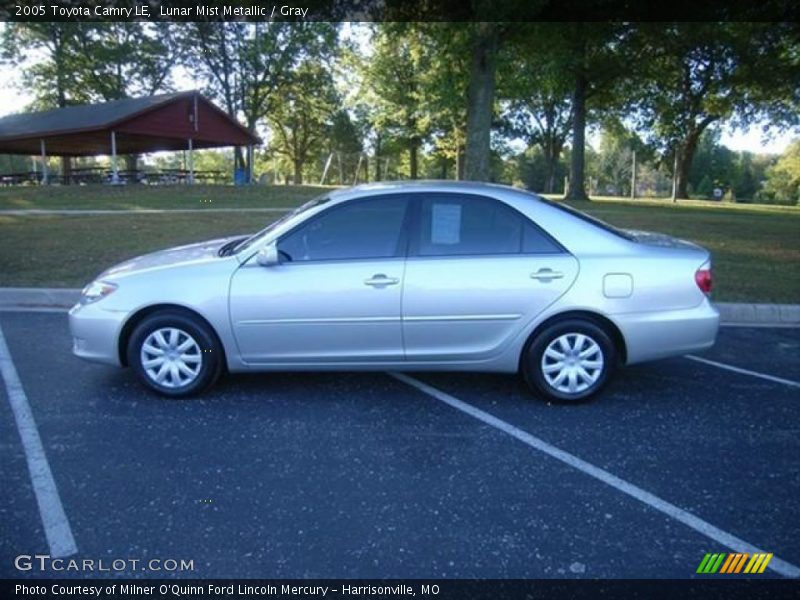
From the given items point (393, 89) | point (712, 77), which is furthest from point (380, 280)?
point (393, 89)

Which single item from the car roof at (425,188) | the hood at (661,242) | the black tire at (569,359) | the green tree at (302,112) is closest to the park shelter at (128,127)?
the green tree at (302,112)

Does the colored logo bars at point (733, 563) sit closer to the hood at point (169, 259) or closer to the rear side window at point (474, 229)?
the rear side window at point (474, 229)

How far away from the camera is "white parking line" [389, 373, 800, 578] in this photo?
2781mm

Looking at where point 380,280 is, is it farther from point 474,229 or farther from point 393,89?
point 393,89

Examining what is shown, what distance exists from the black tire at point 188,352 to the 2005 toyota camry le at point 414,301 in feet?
0.03

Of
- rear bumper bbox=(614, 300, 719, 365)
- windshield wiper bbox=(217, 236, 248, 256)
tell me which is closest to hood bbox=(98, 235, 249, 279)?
windshield wiper bbox=(217, 236, 248, 256)

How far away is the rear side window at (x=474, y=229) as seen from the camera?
441 centimetres

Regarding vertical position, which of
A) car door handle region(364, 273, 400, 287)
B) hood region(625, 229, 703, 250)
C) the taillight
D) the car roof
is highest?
the car roof

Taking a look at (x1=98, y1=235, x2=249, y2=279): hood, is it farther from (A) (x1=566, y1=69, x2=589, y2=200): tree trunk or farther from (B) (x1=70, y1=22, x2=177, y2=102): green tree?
(B) (x1=70, y1=22, x2=177, y2=102): green tree

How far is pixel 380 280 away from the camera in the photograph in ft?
14.0

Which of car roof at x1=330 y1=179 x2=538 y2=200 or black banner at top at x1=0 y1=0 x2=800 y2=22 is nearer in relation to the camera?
car roof at x1=330 y1=179 x2=538 y2=200

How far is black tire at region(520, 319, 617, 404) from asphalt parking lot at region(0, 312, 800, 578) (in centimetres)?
13

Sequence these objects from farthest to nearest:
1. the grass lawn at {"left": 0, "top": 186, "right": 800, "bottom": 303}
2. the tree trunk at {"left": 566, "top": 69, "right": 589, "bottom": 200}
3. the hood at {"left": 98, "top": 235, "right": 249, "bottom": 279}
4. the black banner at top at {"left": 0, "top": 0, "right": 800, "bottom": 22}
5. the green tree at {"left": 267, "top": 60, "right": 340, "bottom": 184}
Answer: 1. the green tree at {"left": 267, "top": 60, "right": 340, "bottom": 184}
2. the tree trunk at {"left": 566, "top": 69, "right": 589, "bottom": 200}
3. the black banner at top at {"left": 0, "top": 0, "right": 800, "bottom": 22}
4. the grass lawn at {"left": 0, "top": 186, "right": 800, "bottom": 303}
5. the hood at {"left": 98, "top": 235, "right": 249, "bottom": 279}

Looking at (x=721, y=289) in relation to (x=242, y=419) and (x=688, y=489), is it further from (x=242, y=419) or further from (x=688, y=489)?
(x=242, y=419)
